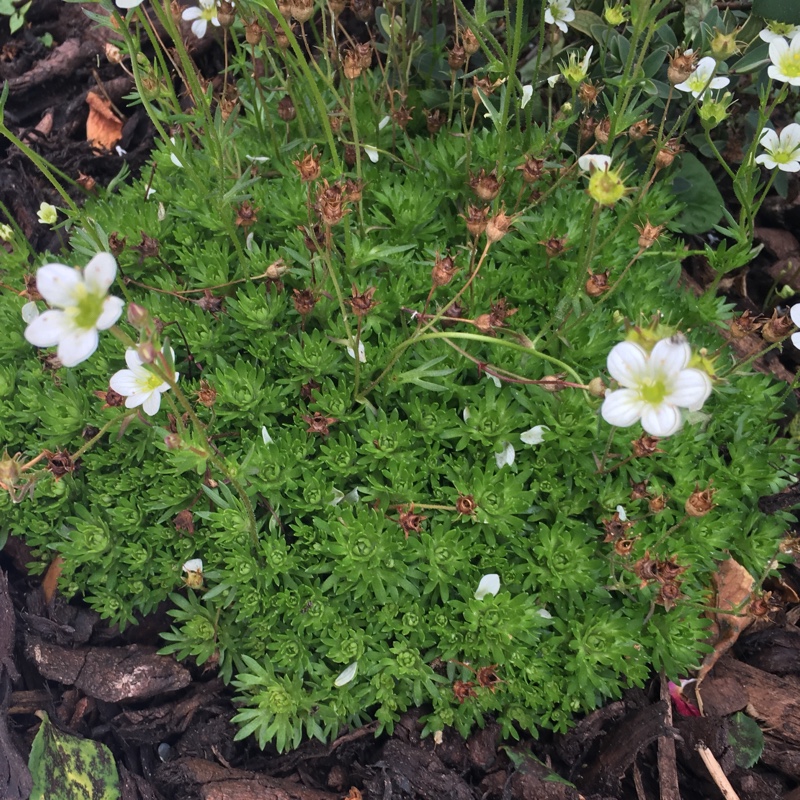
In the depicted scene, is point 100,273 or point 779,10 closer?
point 100,273

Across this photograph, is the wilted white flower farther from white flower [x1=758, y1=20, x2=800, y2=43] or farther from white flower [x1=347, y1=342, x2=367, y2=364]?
white flower [x1=347, y1=342, x2=367, y2=364]

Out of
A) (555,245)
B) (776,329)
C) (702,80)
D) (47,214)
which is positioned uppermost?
(47,214)

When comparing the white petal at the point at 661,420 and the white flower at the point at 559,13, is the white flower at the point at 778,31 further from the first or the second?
the white petal at the point at 661,420

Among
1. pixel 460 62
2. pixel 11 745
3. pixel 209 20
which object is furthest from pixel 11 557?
pixel 460 62

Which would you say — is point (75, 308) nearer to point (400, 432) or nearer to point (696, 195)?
point (400, 432)

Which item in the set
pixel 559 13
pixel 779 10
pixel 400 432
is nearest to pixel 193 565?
pixel 400 432

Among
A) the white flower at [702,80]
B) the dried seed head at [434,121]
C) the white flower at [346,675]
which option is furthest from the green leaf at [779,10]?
Answer: the white flower at [346,675]
